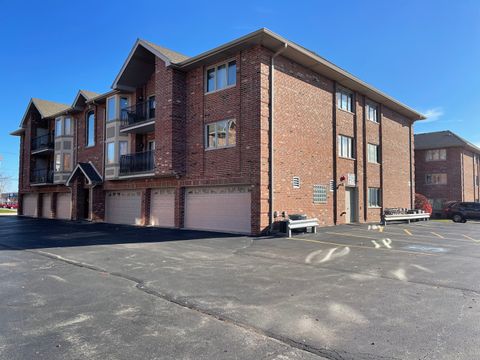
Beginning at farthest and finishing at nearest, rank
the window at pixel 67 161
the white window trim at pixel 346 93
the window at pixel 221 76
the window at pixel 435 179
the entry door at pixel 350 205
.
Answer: the window at pixel 435 179
the window at pixel 67 161
the entry door at pixel 350 205
the white window trim at pixel 346 93
the window at pixel 221 76

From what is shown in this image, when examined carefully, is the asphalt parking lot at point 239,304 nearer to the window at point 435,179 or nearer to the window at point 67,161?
the window at point 67,161

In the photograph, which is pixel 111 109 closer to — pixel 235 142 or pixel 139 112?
pixel 139 112

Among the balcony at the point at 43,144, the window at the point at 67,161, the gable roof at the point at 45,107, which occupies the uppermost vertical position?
the gable roof at the point at 45,107

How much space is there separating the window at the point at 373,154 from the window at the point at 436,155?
2018 centimetres

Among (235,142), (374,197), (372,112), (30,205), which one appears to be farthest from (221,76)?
(30,205)

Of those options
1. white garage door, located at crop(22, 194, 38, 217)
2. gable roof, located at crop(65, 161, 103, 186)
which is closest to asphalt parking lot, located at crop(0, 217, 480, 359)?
gable roof, located at crop(65, 161, 103, 186)

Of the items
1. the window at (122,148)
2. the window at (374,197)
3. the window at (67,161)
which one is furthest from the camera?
the window at (67,161)

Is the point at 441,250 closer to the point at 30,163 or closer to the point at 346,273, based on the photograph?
the point at 346,273

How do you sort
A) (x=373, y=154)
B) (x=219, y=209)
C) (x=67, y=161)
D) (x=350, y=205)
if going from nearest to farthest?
1. (x=219, y=209)
2. (x=350, y=205)
3. (x=373, y=154)
4. (x=67, y=161)

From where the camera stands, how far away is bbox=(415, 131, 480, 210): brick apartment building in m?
40.2

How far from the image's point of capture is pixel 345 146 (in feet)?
73.6

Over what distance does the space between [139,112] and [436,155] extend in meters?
33.9

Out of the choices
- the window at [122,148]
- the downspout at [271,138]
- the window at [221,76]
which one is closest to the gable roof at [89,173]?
Answer: the window at [122,148]

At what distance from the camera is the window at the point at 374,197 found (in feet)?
79.7
